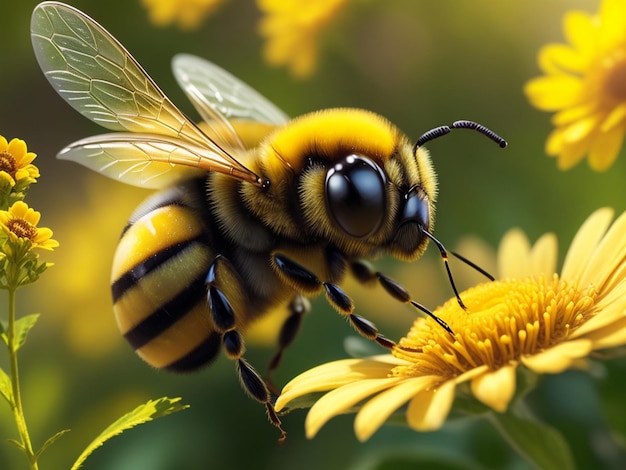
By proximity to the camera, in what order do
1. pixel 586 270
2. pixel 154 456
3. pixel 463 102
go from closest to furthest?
pixel 586 270, pixel 154 456, pixel 463 102

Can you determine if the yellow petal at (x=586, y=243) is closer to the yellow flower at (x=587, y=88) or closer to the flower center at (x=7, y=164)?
the yellow flower at (x=587, y=88)

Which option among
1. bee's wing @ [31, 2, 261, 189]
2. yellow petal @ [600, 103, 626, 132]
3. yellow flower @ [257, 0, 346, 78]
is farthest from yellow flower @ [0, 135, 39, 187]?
yellow flower @ [257, 0, 346, 78]

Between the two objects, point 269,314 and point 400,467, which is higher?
point 269,314

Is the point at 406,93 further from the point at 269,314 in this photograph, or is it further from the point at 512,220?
the point at 269,314

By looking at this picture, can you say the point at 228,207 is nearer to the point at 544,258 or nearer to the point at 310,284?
the point at 310,284

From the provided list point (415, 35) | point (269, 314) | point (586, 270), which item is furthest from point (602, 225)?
point (415, 35)

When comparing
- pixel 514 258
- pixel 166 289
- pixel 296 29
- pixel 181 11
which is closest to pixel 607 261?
pixel 514 258
